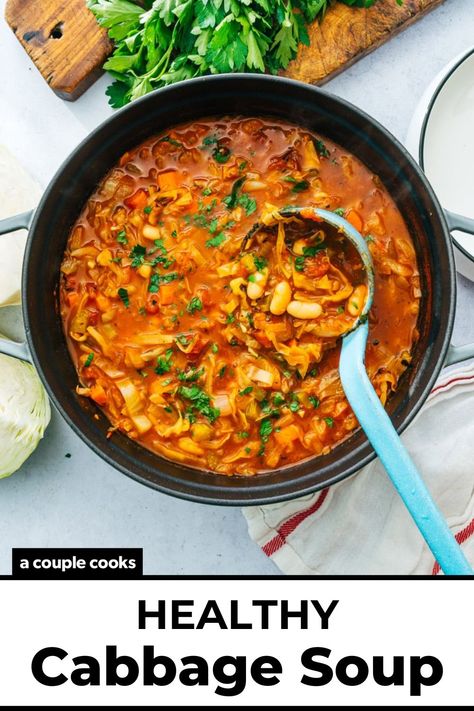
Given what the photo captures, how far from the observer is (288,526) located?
3.55 meters

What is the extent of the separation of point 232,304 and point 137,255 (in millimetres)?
448

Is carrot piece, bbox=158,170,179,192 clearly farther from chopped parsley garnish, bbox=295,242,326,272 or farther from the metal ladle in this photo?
chopped parsley garnish, bbox=295,242,326,272

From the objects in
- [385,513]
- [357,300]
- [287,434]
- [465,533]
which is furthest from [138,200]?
[465,533]

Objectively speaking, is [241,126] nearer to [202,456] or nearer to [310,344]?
[310,344]

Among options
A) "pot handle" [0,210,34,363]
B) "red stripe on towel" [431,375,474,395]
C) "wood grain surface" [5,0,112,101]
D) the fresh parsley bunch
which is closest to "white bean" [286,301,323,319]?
"red stripe on towel" [431,375,474,395]

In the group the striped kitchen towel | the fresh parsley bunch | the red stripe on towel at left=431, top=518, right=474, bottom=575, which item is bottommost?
the red stripe on towel at left=431, top=518, right=474, bottom=575

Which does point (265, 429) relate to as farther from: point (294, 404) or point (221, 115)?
point (221, 115)

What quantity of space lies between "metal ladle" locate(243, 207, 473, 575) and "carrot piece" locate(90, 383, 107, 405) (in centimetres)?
86

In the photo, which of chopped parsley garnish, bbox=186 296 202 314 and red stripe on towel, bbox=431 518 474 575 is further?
red stripe on towel, bbox=431 518 474 575

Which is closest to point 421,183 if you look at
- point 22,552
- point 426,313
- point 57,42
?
point 426,313

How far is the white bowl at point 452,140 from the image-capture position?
3.47 m

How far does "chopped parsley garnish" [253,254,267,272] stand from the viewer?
299cm

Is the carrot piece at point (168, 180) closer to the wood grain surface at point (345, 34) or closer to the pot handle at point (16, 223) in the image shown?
the pot handle at point (16, 223)

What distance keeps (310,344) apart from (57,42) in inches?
77.8
